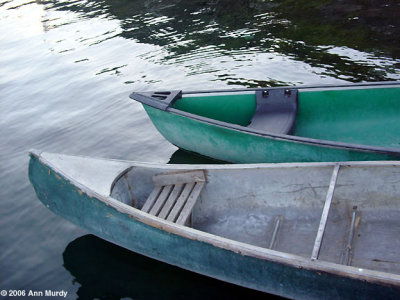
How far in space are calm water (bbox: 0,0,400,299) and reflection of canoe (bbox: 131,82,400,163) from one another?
101cm

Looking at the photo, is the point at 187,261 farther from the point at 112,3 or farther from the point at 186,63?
the point at 112,3

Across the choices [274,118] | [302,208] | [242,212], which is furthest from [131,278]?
[274,118]

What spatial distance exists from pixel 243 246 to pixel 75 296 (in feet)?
7.85

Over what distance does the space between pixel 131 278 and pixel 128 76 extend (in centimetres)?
714

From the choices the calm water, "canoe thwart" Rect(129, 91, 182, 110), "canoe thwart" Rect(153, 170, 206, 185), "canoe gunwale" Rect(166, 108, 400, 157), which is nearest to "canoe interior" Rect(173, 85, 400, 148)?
"canoe thwart" Rect(129, 91, 182, 110)

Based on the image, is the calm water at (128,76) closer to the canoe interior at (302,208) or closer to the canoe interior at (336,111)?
the canoe interior at (302,208)

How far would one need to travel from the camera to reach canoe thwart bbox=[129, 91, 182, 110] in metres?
6.71

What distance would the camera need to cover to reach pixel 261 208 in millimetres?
5422

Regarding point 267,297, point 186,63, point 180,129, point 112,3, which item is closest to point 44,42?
point 112,3

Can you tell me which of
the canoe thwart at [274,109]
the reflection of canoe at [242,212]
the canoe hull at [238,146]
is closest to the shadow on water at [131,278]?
the reflection of canoe at [242,212]

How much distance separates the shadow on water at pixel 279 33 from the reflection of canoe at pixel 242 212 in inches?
179

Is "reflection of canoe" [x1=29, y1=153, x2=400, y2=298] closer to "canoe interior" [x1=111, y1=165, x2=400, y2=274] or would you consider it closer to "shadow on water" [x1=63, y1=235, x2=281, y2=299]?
"canoe interior" [x1=111, y1=165, x2=400, y2=274]

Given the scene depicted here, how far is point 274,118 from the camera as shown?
6777 millimetres

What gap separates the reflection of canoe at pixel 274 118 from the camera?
6223 millimetres
